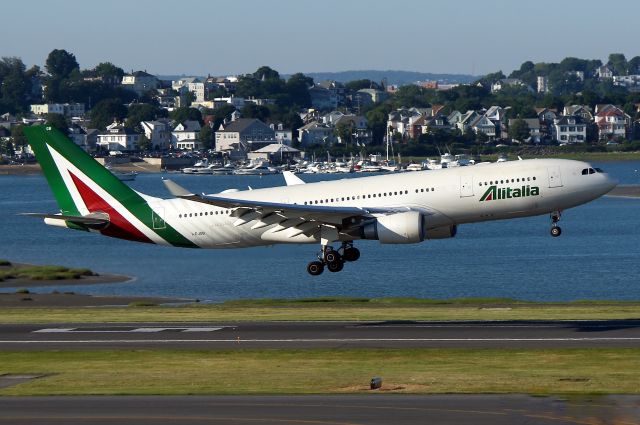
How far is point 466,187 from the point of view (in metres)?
57.5

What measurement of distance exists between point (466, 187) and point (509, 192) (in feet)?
6.31

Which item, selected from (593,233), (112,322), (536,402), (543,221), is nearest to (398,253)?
(593,233)

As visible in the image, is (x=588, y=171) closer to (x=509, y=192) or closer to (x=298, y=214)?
(x=509, y=192)

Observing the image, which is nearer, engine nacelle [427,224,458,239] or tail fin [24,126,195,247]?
engine nacelle [427,224,458,239]

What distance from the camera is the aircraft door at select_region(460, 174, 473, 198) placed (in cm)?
5750

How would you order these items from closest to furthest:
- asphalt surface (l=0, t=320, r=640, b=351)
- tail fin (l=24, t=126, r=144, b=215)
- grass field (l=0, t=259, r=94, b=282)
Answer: asphalt surface (l=0, t=320, r=640, b=351) → tail fin (l=24, t=126, r=144, b=215) → grass field (l=0, t=259, r=94, b=282)

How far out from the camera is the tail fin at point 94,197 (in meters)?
62.7

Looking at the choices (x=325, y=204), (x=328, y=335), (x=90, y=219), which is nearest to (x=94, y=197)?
(x=90, y=219)

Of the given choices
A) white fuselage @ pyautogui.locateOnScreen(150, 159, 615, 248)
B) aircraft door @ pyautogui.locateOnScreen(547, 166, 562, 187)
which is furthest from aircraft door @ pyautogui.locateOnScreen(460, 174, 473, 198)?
aircraft door @ pyautogui.locateOnScreen(547, 166, 562, 187)

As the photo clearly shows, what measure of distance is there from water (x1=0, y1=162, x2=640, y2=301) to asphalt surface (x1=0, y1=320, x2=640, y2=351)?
12.0 meters

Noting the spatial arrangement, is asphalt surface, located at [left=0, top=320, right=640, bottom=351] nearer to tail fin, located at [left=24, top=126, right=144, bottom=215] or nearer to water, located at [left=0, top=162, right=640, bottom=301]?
tail fin, located at [left=24, top=126, right=144, bottom=215]

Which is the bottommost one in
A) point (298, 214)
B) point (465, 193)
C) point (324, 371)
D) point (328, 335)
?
point (328, 335)

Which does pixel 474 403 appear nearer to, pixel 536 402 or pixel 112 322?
pixel 536 402

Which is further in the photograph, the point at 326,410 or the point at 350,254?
the point at 350,254
